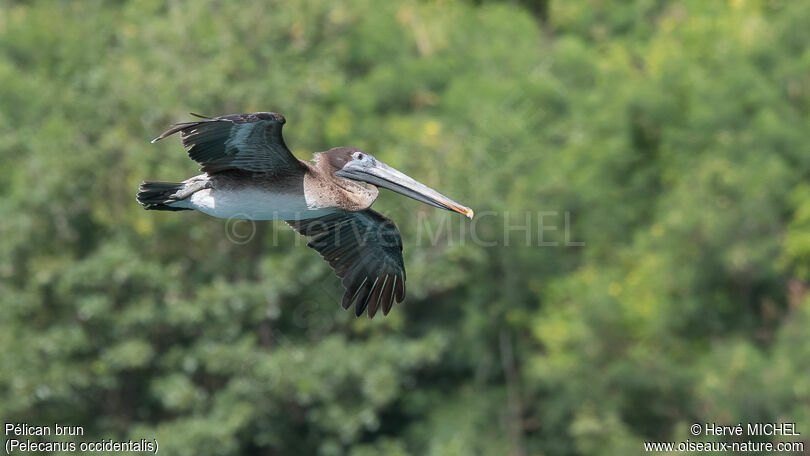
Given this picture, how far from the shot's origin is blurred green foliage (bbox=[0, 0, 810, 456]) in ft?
71.6

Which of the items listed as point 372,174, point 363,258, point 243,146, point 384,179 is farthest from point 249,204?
point 363,258

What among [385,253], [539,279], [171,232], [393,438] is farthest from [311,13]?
[385,253]

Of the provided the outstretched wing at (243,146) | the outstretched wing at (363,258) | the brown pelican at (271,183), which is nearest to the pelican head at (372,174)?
the brown pelican at (271,183)

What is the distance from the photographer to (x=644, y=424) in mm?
22828

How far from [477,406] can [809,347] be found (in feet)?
21.2

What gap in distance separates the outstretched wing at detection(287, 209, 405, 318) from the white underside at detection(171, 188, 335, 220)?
131 centimetres

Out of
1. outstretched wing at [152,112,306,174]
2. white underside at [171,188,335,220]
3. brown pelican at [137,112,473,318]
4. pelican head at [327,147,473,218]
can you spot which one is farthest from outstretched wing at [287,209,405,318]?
outstretched wing at [152,112,306,174]

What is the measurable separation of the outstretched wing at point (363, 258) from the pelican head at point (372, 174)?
1.02m

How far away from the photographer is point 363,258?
1318 cm

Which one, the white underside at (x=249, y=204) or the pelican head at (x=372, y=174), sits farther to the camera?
the pelican head at (x=372, y=174)

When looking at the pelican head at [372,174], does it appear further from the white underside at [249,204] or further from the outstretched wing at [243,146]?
the outstretched wing at [243,146]

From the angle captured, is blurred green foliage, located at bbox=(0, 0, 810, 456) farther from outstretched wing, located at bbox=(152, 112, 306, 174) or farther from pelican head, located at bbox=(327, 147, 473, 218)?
outstretched wing, located at bbox=(152, 112, 306, 174)

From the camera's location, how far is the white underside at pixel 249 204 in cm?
1147

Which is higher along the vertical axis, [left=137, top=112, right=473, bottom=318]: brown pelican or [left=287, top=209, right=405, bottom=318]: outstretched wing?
[left=137, top=112, right=473, bottom=318]: brown pelican
